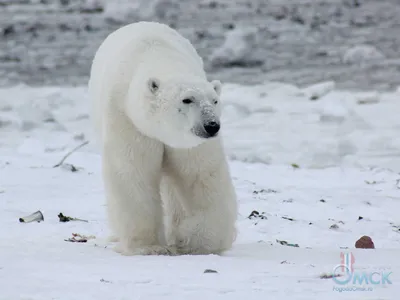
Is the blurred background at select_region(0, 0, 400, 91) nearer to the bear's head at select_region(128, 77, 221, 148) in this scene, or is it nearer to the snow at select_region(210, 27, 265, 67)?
the snow at select_region(210, 27, 265, 67)

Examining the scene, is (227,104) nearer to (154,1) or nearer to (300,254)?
(300,254)

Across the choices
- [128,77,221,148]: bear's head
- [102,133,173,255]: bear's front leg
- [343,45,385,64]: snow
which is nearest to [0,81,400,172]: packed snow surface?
[343,45,385,64]: snow

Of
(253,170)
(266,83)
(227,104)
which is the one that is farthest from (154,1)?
(253,170)

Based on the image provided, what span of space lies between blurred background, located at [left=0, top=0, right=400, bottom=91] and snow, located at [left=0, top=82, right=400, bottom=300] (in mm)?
1349

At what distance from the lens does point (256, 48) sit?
14695 millimetres

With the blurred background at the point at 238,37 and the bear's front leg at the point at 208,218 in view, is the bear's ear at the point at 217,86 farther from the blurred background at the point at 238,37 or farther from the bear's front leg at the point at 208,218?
the blurred background at the point at 238,37

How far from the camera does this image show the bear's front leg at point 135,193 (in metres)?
4.23

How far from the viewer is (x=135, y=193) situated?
428 centimetres

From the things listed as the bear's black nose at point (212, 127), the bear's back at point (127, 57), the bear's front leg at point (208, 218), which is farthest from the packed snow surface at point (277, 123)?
the bear's black nose at point (212, 127)

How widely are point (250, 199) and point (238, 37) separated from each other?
9.08 metres

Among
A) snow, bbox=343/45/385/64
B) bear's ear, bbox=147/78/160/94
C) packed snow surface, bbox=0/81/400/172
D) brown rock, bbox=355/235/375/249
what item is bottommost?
packed snow surface, bbox=0/81/400/172

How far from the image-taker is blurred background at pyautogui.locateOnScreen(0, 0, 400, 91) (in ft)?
43.0

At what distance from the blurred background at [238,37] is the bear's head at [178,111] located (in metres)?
7.93

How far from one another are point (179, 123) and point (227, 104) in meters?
6.77
